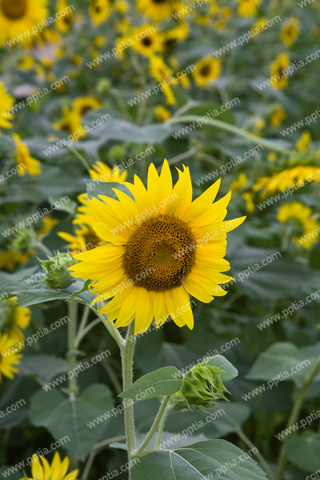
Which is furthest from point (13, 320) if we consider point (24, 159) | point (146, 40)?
point (146, 40)

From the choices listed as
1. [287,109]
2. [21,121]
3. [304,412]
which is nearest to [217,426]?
[304,412]

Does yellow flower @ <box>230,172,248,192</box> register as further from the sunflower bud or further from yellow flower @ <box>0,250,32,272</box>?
the sunflower bud

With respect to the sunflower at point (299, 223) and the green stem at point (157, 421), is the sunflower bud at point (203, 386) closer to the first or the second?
the green stem at point (157, 421)

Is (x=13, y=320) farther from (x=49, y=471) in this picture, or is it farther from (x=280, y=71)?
(x=280, y=71)

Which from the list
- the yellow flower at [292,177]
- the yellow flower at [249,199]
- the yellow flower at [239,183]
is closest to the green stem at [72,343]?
the yellow flower at [292,177]

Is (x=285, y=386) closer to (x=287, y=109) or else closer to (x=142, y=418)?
(x=142, y=418)
